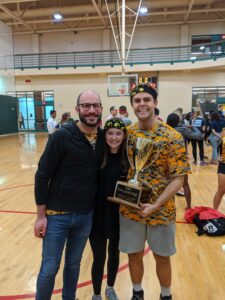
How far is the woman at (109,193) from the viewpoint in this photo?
1939 millimetres

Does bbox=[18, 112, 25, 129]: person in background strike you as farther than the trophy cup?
Yes

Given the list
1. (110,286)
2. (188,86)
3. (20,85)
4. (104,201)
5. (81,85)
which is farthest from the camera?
(20,85)

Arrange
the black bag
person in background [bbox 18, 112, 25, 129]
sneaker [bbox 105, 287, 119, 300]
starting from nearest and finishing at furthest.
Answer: sneaker [bbox 105, 287, 119, 300] < the black bag < person in background [bbox 18, 112, 25, 129]

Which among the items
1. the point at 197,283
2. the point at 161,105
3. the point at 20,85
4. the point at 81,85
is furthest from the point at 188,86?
the point at 197,283

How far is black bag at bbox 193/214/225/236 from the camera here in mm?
3600

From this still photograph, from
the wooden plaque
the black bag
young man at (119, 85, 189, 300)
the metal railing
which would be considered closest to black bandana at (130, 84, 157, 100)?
young man at (119, 85, 189, 300)

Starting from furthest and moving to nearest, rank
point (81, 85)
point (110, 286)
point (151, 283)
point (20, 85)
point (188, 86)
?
1. point (20, 85)
2. point (81, 85)
3. point (188, 86)
4. point (151, 283)
5. point (110, 286)

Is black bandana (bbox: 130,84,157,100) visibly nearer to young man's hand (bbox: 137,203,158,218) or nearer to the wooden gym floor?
young man's hand (bbox: 137,203,158,218)

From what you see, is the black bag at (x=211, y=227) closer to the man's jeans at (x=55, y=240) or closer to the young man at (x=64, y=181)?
the man's jeans at (x=55, y=240)

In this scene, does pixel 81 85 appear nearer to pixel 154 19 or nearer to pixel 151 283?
pixel 154 19

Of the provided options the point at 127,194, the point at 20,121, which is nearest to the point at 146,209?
the point at 127,194

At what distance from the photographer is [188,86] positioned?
1834 centimetres

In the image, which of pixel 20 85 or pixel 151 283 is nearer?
pixel 151 283

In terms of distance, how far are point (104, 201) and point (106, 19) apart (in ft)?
66.0
